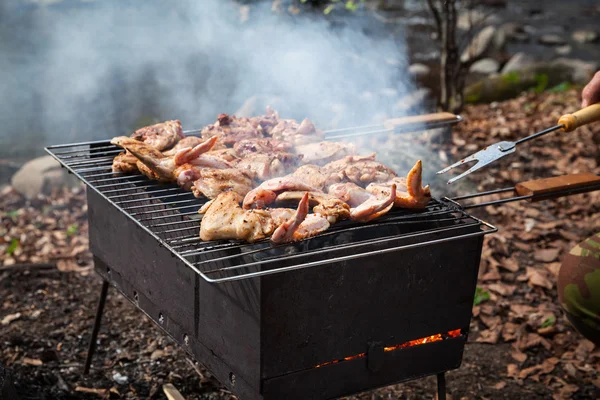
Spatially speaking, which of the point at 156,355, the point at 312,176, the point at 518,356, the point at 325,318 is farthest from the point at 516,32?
the point at 325,318

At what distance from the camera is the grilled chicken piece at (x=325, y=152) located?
12.2 ft

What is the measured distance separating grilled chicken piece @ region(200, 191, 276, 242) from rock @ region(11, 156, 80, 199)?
17.1ft

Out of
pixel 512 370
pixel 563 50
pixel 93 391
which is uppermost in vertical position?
pixel 563 50

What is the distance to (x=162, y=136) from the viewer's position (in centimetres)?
394

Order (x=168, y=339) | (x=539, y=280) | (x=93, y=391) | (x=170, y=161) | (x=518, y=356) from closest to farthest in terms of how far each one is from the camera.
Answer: (x=170, y=161) < (x=93, y=391) < (x=518, y=356) < (x=168, y=339) < (x=539, y=280)

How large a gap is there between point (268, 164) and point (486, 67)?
10.6m

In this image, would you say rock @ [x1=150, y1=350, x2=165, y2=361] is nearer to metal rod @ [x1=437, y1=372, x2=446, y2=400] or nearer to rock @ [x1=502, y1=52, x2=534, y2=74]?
metal rod @ [x1=437, y1=372, x2=446, y2=400]

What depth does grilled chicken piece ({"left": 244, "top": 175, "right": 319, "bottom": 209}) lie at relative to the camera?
3012mm

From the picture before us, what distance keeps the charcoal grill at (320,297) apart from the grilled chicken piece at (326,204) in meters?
0.05

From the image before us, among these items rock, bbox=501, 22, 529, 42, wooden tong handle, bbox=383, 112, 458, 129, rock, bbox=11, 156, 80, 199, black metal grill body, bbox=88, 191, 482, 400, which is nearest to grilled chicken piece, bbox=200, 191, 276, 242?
black metal grill body, bbox=88, 191, 482, 400

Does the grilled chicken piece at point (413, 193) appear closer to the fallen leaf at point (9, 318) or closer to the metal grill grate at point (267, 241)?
the metal grill grate at point (267, 241)

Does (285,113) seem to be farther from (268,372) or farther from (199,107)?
(268,372)

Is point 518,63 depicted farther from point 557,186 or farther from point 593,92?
point 557,186

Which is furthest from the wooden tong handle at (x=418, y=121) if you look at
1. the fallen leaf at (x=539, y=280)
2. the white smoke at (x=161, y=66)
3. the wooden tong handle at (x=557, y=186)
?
the white smoke at (x=161, y=66)
